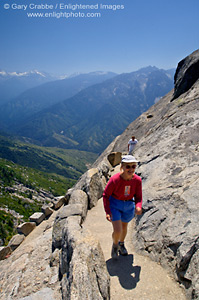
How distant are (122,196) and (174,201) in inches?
139

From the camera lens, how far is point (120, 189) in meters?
7.38

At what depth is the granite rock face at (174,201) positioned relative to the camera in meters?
6.95

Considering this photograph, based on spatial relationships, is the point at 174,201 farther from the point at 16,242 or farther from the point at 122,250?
the point at 16,242

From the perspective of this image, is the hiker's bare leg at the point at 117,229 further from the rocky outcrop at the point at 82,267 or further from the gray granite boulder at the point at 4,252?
the gray granite boulder at the point at 4,252

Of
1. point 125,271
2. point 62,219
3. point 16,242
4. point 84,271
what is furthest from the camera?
point 16,242

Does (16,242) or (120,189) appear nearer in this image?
(120,189)

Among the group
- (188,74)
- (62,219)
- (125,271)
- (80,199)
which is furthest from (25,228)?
(188,74)

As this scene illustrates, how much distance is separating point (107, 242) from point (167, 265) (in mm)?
3503

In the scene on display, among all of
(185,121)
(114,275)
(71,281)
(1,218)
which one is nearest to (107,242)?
(114,275)

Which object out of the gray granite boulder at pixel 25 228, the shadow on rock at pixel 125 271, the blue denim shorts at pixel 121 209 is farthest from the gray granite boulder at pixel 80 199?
the gray granite boulder at pixel 25 228

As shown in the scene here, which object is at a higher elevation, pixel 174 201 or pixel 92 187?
pixel 92 187

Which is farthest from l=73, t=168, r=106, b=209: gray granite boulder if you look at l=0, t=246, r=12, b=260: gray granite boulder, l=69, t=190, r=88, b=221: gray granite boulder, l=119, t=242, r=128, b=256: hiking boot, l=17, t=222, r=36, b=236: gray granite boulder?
l=0, t=246, r=12, b=260: gray granite boulder

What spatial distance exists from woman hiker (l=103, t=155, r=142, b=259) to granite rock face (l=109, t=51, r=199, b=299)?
1901 mm

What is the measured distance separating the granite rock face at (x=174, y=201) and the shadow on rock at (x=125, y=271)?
99cm
